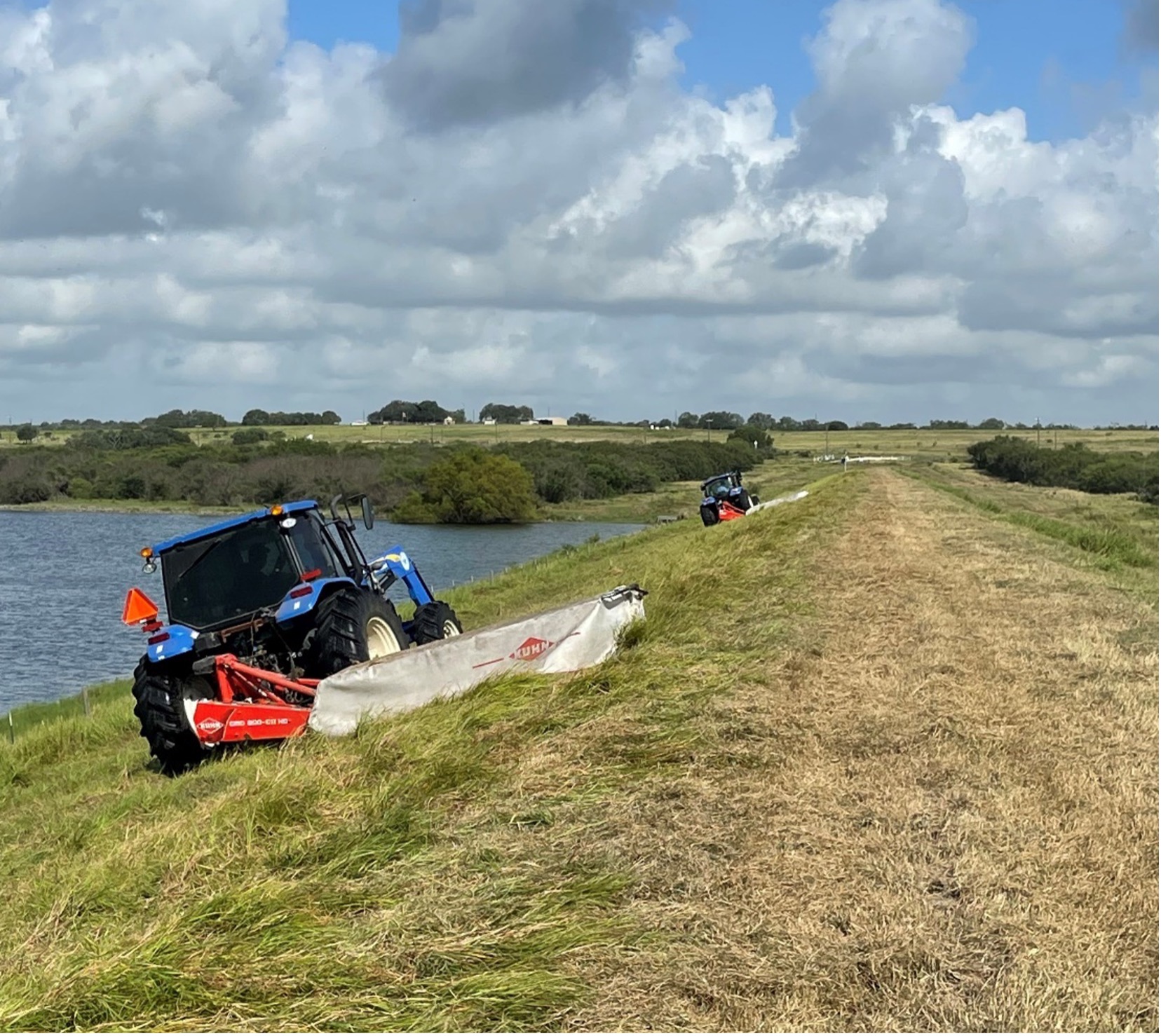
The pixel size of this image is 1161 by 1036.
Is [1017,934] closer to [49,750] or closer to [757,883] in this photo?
[757,883]

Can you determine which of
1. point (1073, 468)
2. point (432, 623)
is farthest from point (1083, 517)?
point (1073, 468)

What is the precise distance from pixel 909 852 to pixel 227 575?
759 cm

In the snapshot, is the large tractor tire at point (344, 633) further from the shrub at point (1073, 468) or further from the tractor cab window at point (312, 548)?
the shrub at point (1073, 468)

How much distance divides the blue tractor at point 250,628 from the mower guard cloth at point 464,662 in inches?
14.6

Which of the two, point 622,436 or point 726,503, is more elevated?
point 622,436

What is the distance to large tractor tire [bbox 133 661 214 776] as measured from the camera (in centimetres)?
1038

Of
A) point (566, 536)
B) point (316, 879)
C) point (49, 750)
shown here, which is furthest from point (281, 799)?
point (566, 536)

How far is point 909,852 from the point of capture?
5.21 meters

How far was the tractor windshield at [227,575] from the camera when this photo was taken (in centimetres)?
1134

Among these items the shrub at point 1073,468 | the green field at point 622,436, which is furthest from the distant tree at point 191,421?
the shrub at point 1073,468

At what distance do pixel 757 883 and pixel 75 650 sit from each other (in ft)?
84.8

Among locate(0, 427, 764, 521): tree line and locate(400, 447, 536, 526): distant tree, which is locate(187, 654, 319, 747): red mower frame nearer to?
locate(0, 427, 764, 521): tree line

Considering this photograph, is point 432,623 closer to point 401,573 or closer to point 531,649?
point 401,573

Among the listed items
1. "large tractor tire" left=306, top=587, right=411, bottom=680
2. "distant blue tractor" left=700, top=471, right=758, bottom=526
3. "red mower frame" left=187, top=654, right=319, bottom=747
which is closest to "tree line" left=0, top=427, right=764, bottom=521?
"distant blue tractor" left=700, top=471, right=758, bottom=526
